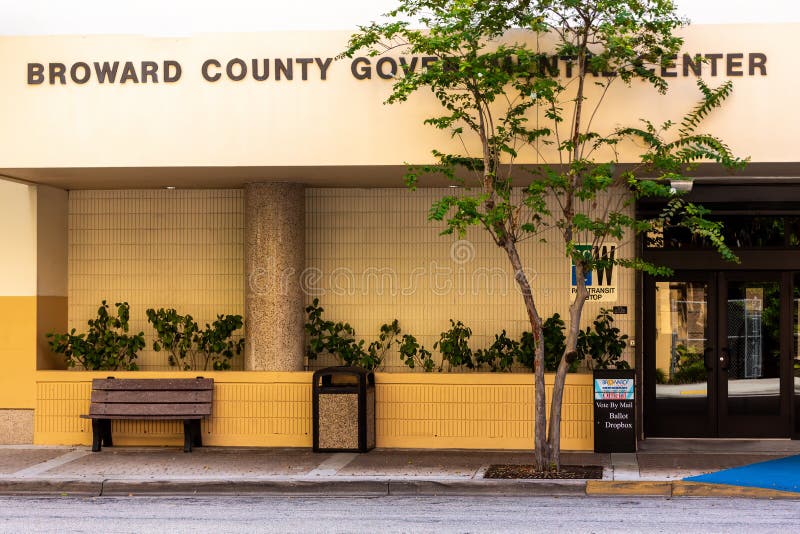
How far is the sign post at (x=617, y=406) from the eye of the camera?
1418cm

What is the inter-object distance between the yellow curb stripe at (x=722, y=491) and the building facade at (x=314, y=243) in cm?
282

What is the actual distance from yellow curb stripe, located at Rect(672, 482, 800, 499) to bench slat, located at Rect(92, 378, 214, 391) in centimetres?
631

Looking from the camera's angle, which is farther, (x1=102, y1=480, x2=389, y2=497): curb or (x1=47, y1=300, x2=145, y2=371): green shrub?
(x1=47, y1=300, x2=145, y2=371): green shrub

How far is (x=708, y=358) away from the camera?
1534cm

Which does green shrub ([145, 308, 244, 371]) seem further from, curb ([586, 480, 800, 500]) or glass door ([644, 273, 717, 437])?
curb ([586, 480, 800, 500])

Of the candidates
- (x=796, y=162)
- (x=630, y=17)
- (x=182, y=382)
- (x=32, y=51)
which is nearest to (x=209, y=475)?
(x=182, y=382)

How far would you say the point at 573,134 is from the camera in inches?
514

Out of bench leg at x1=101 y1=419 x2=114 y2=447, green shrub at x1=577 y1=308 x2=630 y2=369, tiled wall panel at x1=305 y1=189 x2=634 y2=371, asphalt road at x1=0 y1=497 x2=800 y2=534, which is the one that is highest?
tiled wall panel at x1=305 y1=189 x2=634 y2=371

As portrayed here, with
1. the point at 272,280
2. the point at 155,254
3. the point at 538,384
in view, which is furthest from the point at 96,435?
the point at 538,384

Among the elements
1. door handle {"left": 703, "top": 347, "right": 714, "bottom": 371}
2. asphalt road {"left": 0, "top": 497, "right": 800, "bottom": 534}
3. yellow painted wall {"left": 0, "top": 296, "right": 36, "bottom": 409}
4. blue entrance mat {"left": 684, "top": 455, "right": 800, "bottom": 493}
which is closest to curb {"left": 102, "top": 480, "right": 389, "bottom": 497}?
asphalt road {"left": 0, "top": 497, "right": 800, "bottom": 534}

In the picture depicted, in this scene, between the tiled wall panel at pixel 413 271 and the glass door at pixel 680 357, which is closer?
the glass door at pixel 680 357

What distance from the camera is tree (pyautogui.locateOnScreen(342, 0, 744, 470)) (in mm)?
12438

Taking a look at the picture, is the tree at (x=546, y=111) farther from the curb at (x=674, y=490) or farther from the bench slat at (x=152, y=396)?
the bench slat at (x=152, y=396)

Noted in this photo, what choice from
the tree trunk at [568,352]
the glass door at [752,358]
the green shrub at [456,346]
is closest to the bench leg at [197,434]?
the green shrub at [456,346]
